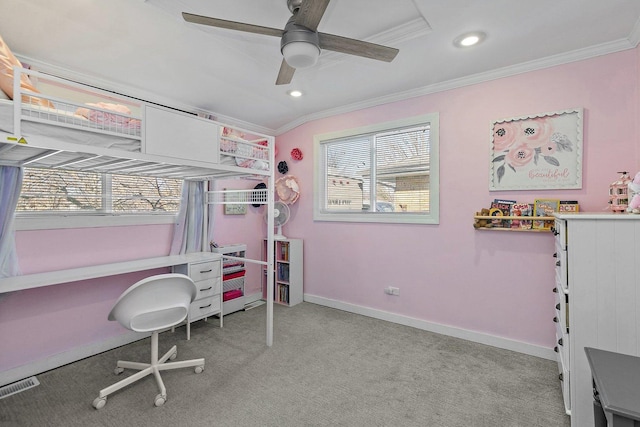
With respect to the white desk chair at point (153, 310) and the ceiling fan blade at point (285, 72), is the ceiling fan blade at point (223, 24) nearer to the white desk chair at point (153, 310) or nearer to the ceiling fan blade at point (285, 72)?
the ceiling fan blade at point (285, 72)

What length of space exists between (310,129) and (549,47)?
260 cm

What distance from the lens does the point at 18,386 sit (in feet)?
7.01

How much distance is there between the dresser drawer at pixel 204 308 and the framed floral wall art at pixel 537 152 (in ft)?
9.85

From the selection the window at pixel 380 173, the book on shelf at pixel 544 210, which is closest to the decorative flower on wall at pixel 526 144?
the book on shelf at pixel 544 210

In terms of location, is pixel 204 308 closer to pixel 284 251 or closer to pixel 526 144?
pixel 284 251

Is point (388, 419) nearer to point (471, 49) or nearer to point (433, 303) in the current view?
point (433, 303)

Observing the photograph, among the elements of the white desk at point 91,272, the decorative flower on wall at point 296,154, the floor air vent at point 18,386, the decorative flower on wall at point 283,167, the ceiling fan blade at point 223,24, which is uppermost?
the ceiling fan blade at point 223,24

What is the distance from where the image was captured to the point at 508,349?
2670 mm

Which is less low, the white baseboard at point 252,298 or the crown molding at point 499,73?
the crown molding at point 499,73

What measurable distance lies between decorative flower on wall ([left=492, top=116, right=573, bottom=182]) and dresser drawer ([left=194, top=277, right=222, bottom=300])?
9.84 feet

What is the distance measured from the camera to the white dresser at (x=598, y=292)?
1.49 meters

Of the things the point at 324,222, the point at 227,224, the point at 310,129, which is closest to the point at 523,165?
the point at 324,222

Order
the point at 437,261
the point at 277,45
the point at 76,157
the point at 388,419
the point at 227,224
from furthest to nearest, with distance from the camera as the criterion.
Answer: the point at 227,224
the point at 437,261
the point at 277,45
the point at 76,157
the point at 388,419

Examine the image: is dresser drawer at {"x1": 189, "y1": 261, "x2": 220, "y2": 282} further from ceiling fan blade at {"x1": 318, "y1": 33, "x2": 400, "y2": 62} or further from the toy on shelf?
the toy on shelf
